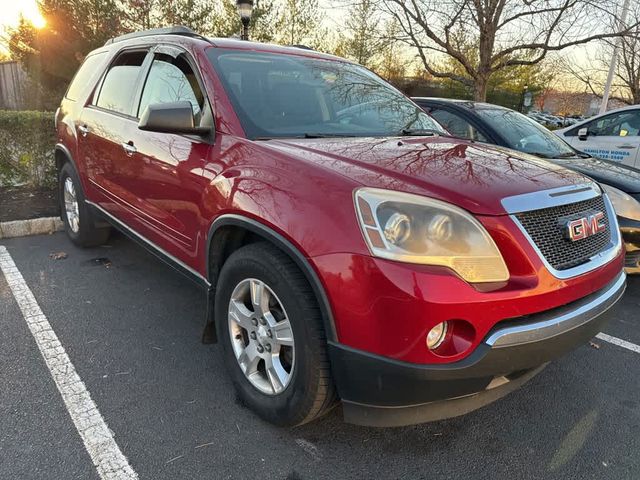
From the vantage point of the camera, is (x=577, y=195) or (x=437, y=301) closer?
(x=437, y=301)

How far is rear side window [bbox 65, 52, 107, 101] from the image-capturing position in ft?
14.4

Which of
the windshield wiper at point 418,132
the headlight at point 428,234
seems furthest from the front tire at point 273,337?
the windshield wiper at point 418,132

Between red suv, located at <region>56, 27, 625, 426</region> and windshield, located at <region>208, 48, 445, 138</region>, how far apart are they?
15 millimetres

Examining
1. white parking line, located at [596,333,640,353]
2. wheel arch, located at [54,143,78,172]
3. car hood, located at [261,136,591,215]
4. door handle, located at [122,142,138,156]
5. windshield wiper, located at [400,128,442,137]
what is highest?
windshield wiper, located at [400,128,442,137]

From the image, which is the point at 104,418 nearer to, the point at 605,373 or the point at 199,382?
the point at 199,382

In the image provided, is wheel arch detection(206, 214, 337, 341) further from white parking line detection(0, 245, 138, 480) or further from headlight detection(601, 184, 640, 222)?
headlight detection(601, 184, 640, 222)

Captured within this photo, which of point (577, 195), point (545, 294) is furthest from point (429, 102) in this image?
point (545, 294)

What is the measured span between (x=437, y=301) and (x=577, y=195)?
102 cm

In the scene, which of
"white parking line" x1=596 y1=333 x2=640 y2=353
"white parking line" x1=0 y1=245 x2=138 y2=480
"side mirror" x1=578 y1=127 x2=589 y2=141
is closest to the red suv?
"white parking line" x1=0 y1=245 x2=138 y2=480

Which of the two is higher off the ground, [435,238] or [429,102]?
[429,102]

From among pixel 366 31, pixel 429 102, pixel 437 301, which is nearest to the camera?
pixel 437 301

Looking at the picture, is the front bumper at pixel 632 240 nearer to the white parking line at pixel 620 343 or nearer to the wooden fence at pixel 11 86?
the white parking line at pixel 620 343

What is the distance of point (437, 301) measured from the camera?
1749 millimetres

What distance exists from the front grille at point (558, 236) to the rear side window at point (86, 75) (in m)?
3.91
